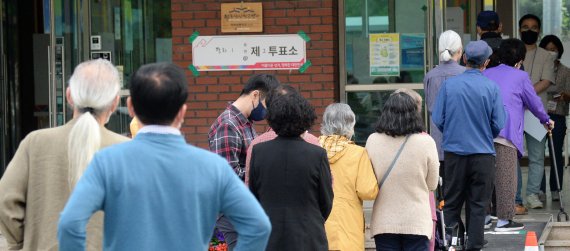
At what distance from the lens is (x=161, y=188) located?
12.2ft

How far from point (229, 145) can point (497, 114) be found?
2.54 meters

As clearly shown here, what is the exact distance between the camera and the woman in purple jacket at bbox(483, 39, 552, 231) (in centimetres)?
902

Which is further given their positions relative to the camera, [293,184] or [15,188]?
[293,184]

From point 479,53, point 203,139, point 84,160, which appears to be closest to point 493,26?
point 479,53

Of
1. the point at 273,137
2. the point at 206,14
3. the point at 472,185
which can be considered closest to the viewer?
the point at 273,137

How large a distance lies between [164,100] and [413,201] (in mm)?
3384

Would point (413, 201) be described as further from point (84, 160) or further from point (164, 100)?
point (164, 100)

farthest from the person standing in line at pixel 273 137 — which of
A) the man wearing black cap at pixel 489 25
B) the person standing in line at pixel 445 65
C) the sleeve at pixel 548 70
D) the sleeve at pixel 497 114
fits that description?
the sleeve at pixel 548 70

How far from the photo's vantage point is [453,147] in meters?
8.36

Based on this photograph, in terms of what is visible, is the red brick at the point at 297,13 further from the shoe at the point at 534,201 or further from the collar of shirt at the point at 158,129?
the collar of shirt at the point at 158,129

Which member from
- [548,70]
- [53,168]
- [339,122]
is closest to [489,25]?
[548,70]

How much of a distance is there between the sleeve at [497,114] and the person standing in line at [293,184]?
8.87 feet

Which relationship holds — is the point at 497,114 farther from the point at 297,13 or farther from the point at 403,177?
the point at 297,13

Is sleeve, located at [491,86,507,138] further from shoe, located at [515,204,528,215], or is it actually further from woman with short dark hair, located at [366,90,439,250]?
shoe, located at [515,204,528,215]
